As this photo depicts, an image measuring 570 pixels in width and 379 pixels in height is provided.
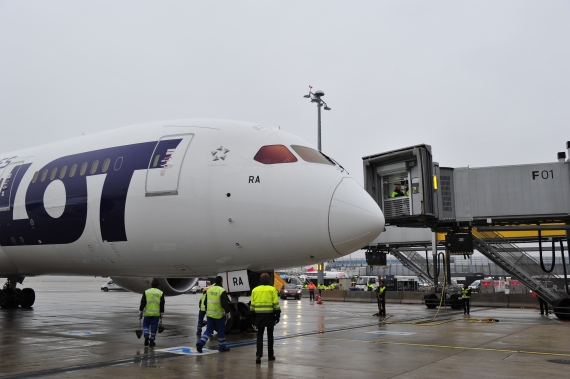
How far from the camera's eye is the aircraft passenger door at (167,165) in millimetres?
12367

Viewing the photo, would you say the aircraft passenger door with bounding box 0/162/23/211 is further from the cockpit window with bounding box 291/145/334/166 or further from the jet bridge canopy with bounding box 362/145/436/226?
the jet bridge canopy with bounding box 362/145/436/226

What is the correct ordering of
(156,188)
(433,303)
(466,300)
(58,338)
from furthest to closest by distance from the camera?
1. (433,303)
2. (466,300)
3. (58,338)
4. (156,188)

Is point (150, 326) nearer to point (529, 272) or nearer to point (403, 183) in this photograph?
point (403, 183)

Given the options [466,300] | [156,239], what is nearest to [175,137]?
[156,239]

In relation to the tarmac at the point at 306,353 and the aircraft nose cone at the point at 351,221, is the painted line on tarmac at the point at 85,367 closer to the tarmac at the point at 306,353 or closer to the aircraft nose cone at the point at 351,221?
the tarmac at the point at 306,353

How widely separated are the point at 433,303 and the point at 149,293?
19652 mm

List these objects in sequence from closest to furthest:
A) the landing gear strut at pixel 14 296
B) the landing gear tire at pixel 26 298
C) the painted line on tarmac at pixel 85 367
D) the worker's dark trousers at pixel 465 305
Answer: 1. the painted line on tarmac at pixel 85 367
2. the worker's dark trousers at pixel 465 305
3. the landing gear strut at pixel 14 296
4. the landing gear tire at pixel 26 298

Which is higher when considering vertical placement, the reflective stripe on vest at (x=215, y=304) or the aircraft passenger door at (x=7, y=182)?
the aircraft passenger door at (x=7, y=182)

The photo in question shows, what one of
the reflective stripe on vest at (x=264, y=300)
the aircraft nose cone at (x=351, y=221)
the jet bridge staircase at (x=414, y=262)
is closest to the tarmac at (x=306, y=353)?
the reflective stripe on vest at (x=264, y=300)

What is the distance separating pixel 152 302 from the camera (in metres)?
11.9

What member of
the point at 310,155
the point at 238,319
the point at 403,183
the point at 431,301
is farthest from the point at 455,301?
the point at 310,155

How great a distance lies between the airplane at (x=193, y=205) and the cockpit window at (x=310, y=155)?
0.04m

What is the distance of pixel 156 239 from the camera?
490 inches

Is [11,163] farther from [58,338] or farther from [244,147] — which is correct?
[244,147]
